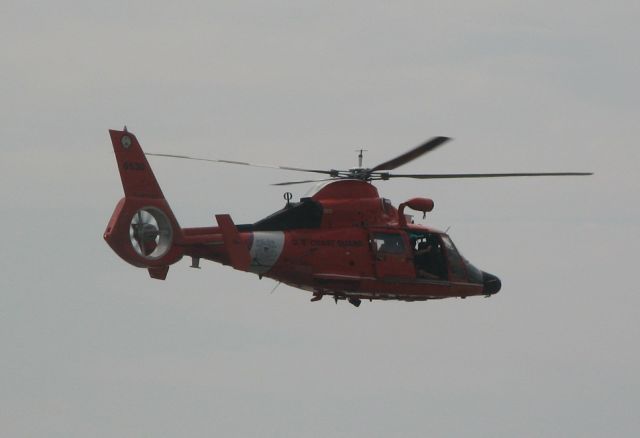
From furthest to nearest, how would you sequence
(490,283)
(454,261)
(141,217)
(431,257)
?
(490,283)
(454,261)
(431,257)
(141,217)

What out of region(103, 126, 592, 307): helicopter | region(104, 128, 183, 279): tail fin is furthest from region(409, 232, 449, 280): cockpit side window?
region(104, 128, 183, 279): tail fin

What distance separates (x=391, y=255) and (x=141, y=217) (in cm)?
814

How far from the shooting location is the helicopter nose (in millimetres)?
56809

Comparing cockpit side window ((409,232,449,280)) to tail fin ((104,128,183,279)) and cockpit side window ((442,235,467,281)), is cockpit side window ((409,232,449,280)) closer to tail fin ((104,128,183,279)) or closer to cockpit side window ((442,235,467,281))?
cockpit side window ((442,235,467,281))

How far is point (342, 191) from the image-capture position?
53.2 metres

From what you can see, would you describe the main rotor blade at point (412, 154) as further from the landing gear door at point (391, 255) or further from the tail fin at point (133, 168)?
the tail fin at point (133, 168)

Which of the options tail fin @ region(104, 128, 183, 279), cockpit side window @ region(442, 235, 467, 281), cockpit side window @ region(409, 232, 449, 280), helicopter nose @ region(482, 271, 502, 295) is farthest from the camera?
helicopter nose @ region(482, 271, 502, 295)

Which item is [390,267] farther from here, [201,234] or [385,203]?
[201,234]

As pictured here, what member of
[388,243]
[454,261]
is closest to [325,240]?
[388,243]

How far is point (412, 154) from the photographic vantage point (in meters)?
53.1

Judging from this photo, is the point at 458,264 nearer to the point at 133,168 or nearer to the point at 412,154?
the point at 412,154

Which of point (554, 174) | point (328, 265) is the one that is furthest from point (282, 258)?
point (554, 174)

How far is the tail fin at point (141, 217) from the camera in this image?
4859cm

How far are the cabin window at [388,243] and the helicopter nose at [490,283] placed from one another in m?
4.35
